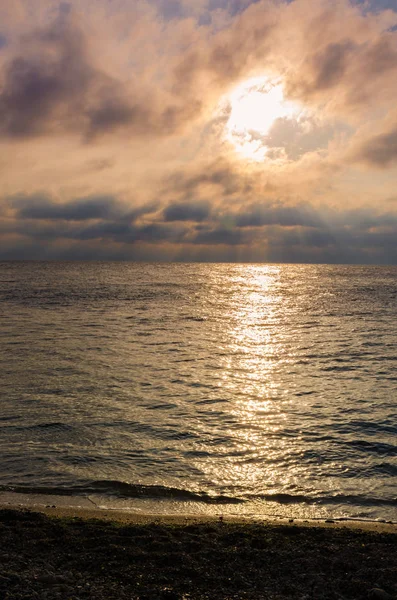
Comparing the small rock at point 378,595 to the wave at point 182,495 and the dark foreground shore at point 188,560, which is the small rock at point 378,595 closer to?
the dark foreground shore at point 188,560

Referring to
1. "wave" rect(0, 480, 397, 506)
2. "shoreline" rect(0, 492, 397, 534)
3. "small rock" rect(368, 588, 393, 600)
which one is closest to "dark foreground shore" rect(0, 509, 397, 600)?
"small rock" rect(368, 588, 393, 600)

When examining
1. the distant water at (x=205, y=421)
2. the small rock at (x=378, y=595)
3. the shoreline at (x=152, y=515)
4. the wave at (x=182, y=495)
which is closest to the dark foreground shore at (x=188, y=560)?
the small rock at (x=378, y=595)

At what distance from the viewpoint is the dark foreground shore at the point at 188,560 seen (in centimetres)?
727

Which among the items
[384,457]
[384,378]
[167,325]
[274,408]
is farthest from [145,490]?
[167,325]

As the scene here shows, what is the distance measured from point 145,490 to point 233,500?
2.16 meters

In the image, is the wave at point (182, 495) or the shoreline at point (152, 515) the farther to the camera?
the wave at point (182, 495)

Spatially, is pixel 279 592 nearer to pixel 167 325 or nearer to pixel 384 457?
pixel 384 457

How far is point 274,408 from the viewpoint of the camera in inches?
744

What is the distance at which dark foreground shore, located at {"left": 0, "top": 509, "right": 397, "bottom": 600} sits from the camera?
7.27m

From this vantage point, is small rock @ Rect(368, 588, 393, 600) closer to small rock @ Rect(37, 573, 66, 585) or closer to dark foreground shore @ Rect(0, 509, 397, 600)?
dark foreground shore @ Rect(0, 509, 397, 600)

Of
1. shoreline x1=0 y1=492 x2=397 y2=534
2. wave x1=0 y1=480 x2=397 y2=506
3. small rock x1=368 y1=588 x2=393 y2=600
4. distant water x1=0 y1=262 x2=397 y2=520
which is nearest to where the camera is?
small rock x1=368 y1=588 x2=393 y2=600

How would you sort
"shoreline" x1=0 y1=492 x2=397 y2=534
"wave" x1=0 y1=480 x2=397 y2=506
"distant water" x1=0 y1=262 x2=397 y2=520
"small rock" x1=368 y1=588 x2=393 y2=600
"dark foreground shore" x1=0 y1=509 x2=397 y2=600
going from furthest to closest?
"distant water" x1=0 y1=262 x2=397 y2=520 → "wave" x1=0 y1=480 x2=397 y2=506 → "shoreline" x1=0 y1=492 x2=397 y2=534 → "dark foreground shore" x1=0 y1=509 x2=397 y2=600 → "small rock" x1=368 y1=588 x2=393 y2=600

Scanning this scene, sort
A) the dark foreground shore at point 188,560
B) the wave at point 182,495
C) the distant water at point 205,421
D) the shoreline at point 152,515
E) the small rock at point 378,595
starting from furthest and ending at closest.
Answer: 1. the distant water at point 205,421
2. the wave at point 182,495
3. the shoreline at point 152,515
4. the dark foreground shore at point 188,560
5. the small rock at point 378,595

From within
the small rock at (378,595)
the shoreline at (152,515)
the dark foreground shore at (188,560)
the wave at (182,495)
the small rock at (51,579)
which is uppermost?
the small rock at (51,579)
